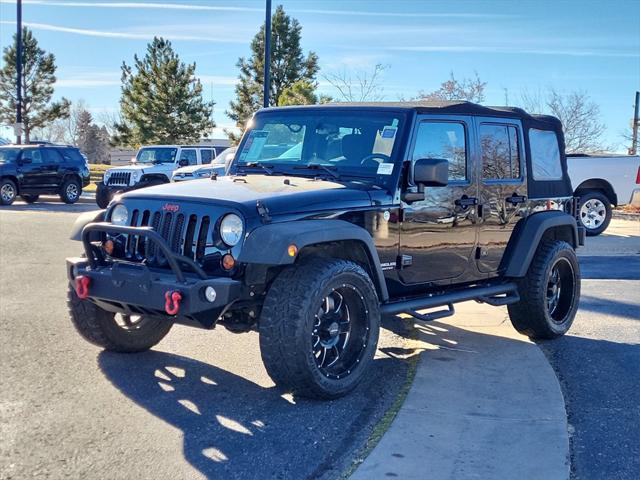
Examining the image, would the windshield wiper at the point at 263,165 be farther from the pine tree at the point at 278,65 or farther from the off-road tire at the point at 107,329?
the pine tree at the point at 278,65

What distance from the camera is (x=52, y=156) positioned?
2173cm

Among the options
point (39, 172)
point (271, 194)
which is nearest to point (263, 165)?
point (271, 194)

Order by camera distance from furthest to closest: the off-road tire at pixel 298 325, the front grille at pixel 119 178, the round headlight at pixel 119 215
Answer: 1. the front grille at pixel 119 178
2. the round headlight at pixel 119 215
3. the off-road tire at pixel 298 325

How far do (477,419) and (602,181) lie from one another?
12053 millimetres

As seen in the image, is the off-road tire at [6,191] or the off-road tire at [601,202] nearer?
the off-road tire at [601,202]

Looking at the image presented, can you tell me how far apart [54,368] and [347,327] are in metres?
2.17

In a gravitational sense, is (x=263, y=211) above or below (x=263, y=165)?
below

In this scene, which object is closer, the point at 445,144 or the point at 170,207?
the point at 170,207

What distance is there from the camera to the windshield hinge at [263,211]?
4.48 meters

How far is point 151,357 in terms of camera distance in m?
5.64

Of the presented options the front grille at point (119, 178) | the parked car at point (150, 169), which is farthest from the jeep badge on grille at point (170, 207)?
the front grille at point (119, 178)

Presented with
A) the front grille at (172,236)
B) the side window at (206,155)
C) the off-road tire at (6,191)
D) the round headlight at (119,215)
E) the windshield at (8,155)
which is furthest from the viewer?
the side window at (206,155)

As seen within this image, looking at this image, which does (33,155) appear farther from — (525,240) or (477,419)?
(477,419)

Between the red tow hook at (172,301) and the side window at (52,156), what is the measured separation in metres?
18.9
